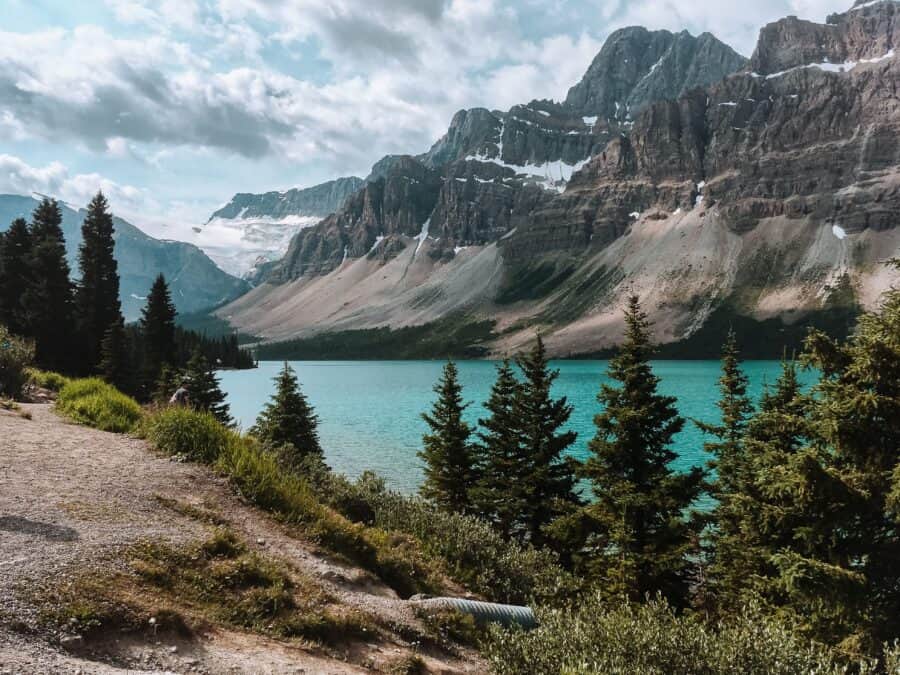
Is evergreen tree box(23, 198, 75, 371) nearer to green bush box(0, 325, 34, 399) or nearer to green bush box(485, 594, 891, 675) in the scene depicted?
green bush box(0, 325, 34, 399)

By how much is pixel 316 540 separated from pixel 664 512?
12890 mm

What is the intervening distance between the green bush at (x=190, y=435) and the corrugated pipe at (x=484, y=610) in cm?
550

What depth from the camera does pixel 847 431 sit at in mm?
11164

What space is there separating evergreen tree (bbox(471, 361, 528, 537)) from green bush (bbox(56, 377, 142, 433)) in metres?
16.2

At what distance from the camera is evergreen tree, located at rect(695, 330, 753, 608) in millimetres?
20328

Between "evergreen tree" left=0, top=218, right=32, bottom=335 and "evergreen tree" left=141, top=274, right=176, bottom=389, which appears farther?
"evergreen tree" left=141, top=274, right=176, bottom=389

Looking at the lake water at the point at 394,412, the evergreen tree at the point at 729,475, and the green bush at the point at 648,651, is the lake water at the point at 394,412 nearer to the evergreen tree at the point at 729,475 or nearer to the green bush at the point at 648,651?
the evergreen tree at the point at 729,475

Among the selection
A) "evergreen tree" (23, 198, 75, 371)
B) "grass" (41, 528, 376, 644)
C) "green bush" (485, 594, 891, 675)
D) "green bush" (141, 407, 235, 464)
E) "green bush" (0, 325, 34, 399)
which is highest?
"evergreen tree" (23, 198, 75, 371)

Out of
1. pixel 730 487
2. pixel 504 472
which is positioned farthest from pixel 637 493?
pixel 504 472

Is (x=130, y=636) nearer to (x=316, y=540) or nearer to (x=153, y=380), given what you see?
(x=316, y=540)

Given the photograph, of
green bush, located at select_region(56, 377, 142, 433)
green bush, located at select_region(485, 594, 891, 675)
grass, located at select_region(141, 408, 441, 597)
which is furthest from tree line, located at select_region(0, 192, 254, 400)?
green bush, located at select_region(485, 594, 891, 675)

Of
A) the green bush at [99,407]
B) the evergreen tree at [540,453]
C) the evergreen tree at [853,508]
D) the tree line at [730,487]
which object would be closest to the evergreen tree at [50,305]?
the green bush at [99,407]

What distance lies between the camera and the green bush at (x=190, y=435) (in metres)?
12.0

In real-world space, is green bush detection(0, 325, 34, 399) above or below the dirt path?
above
